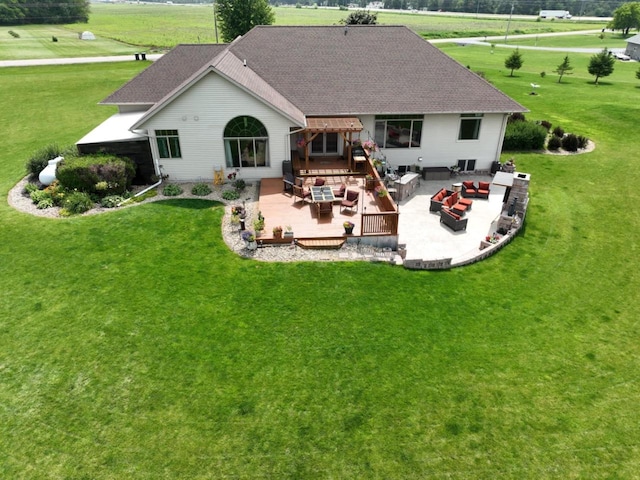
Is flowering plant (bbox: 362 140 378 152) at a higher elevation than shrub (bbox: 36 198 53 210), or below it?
higher

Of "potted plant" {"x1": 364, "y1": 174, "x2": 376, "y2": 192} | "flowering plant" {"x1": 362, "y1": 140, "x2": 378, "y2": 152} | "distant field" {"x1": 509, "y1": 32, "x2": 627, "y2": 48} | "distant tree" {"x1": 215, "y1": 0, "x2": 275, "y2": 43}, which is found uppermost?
Result: "distant tree" {"x1": 215, "y1": 0, "x2": 275, "y2": 43}

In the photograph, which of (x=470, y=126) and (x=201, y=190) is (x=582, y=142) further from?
(x=201, y=190)

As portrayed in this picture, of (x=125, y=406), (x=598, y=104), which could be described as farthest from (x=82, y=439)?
(x=598, y=104)

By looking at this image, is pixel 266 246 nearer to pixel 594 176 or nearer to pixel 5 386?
Result: pixel 5 386

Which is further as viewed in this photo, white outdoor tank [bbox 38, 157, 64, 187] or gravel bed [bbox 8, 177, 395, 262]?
white outdoor tank [bbox 38, 157, 64, 187]

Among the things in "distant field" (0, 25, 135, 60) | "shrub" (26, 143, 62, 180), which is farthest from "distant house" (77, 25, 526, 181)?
"distant field" (0, 25, 135, 60)

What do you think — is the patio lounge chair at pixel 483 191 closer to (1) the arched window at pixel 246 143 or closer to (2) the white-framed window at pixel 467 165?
(2) the white-framed window at pixel 467 165

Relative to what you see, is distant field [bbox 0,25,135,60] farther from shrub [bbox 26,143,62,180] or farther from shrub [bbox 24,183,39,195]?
shrub [bbox 24,183,39,195]
